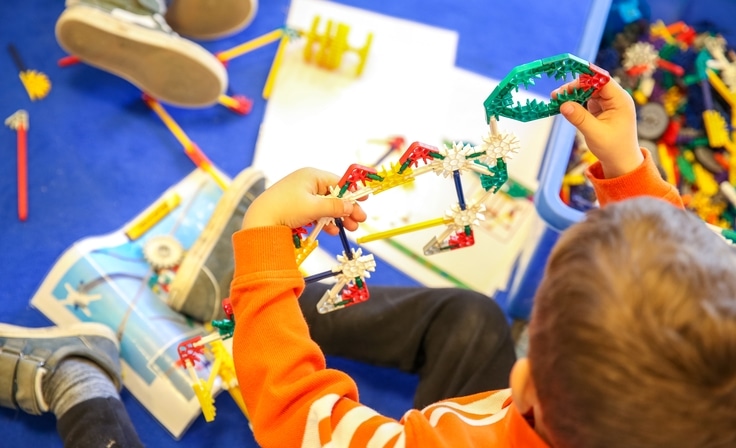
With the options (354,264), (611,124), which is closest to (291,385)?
(354,264)

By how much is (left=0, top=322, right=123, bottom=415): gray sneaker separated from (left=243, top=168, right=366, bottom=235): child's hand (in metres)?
0.39

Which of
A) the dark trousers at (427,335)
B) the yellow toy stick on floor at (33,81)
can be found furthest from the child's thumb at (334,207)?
the yellow toy stick on floor at (33,81)

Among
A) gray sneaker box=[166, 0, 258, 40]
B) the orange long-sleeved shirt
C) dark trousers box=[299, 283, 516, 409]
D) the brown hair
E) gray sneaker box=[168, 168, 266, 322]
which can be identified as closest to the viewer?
the brown hair

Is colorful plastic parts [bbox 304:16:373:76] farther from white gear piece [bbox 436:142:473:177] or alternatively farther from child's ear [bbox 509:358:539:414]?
child's ear [bbox 509:358:539:414]

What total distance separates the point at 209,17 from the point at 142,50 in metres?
0.17

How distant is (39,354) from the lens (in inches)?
30.9

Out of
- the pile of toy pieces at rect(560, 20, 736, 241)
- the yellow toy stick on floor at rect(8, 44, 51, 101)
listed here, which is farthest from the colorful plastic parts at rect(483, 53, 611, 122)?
the yellow toy stick on floor at rect(8, 44, 51, 101)

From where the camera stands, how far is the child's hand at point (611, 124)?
527 mm

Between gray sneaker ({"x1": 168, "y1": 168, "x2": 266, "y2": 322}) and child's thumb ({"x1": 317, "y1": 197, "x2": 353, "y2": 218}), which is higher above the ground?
child's thumb ({"x1": 317, "y1": 197, "x2": 353, "y2": 218})

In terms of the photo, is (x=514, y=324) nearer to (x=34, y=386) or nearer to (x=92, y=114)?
(x=34, y=386)

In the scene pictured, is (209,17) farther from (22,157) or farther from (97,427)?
(97,427)

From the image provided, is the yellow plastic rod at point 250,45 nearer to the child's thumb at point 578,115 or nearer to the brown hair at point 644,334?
the child's thumb at point 578,115

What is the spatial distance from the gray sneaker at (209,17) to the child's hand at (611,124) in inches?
28.1

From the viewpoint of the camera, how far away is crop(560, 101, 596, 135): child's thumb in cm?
52
